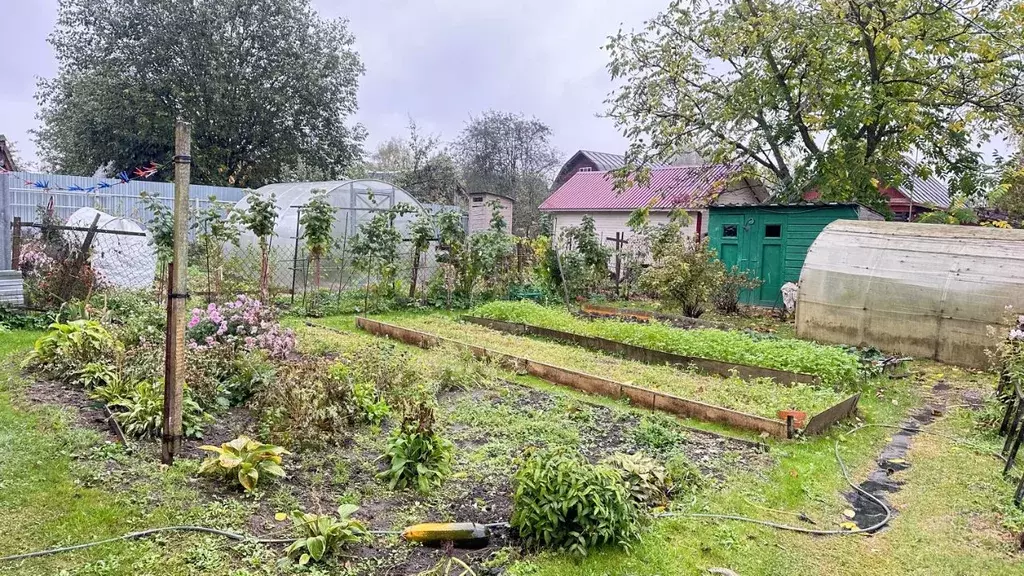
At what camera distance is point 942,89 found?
12.3 metres

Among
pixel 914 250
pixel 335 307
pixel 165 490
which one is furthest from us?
pixel 335 307

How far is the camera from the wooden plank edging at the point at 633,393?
17.4ft

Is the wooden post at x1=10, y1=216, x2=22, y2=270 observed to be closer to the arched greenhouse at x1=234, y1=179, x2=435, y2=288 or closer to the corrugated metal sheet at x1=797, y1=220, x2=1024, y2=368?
the arched greenhouse at x1=234, y1=179, x2=435, y2=288

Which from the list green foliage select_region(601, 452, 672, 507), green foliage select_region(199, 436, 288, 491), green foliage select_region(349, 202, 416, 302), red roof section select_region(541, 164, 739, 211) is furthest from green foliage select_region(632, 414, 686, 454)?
red roof section select_region(541, 164, 739, 211)

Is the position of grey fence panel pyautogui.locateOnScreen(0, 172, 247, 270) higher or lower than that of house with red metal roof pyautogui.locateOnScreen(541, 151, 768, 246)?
lower

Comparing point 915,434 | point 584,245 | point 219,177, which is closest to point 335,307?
point 584,245

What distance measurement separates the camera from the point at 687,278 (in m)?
11.1

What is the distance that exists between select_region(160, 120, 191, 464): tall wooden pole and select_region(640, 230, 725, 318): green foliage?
29.0ft

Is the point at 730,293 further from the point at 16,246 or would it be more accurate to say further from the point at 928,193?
the point at 928,193

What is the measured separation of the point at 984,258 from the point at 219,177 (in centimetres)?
2344

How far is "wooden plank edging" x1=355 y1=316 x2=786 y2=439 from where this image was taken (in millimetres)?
5289

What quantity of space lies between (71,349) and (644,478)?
5.30 metres

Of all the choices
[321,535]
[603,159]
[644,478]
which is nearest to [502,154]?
[603,159]

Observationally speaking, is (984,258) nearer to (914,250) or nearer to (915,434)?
(914,250)
